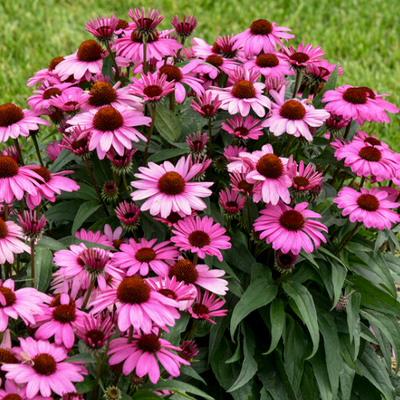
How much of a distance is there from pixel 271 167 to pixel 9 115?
41.0 inches

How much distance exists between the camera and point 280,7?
7156 mm

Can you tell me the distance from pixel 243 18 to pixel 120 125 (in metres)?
5.11

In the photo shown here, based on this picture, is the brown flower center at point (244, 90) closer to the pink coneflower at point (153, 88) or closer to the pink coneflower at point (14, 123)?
the pink coneflower at point (153, 88)

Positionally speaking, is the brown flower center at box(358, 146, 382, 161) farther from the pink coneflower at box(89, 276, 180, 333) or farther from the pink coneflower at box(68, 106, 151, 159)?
the pink coneflower at box(89, 276, 180, 333)

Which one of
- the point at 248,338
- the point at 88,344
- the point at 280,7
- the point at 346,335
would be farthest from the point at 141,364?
the point at 280,7

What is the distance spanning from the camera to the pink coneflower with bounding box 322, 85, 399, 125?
2.38m

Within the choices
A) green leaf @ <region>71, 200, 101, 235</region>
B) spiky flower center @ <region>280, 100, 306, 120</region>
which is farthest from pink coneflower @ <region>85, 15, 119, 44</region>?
spiky flower center @ <region>280, 100, 306, 120</region>

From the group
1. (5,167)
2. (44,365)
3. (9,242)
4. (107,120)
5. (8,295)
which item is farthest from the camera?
(107,120)

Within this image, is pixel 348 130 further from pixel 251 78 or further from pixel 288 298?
pixel 288 298

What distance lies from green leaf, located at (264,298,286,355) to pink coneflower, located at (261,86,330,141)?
640 mm

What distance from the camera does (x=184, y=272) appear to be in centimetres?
197

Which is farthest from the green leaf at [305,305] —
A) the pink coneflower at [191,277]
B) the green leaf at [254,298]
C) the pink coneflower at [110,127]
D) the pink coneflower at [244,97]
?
the pink coneflower at [110,127]

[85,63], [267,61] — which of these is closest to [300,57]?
[267,61]

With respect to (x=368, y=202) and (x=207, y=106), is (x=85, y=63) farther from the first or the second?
(x=368, y=202)
